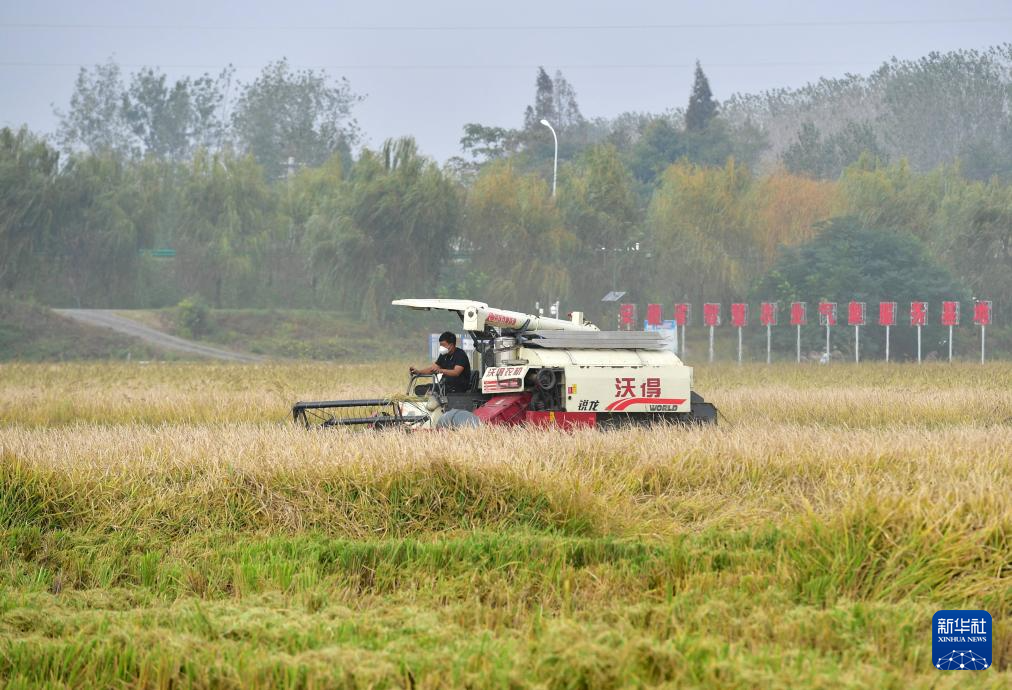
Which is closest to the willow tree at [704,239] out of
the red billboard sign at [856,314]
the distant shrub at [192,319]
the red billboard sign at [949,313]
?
the red billboard sign at [856,314]

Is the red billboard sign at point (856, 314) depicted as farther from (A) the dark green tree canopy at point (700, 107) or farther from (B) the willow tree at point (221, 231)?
(A) the dark green tree canopy at point (700, 107)

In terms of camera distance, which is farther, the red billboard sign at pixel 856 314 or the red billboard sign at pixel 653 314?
the red billboard sign at pixel 856 314

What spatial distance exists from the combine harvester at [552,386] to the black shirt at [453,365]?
0.40 feet

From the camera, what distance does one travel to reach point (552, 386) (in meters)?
15.7

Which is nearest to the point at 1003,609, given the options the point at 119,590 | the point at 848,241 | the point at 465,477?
the point at 465,477

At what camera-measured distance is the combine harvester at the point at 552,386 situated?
616 inches

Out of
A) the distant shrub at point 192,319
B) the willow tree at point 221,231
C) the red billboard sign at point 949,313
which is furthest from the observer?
the willow tree at point 221,231

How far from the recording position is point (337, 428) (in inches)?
583

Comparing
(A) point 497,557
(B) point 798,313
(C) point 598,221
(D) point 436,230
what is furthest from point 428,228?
(A) point 497,557

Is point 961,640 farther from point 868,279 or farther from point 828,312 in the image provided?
point 868,279

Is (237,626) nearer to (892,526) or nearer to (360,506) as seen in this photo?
(360,506)

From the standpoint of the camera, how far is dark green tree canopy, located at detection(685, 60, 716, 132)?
106562 mm

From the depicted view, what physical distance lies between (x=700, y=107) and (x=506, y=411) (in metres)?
94.6

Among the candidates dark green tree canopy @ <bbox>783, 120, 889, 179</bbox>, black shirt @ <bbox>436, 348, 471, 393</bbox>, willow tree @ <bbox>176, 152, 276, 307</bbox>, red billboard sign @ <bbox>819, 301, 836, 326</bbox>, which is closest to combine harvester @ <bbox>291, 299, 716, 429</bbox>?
black shirt @ <bbox>436, 348, 471, 393</bbox>
